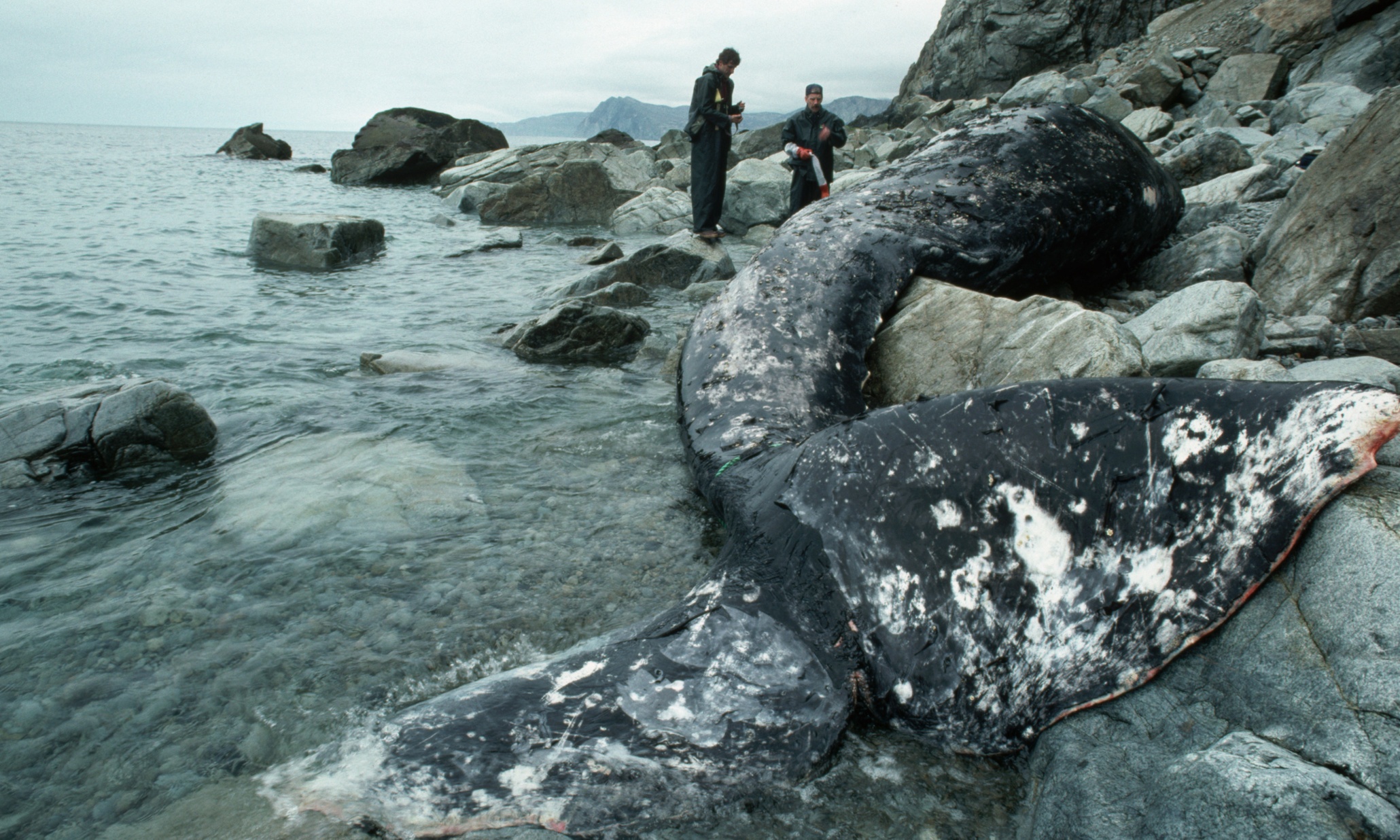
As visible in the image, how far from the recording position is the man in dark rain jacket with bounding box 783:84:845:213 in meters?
9.23

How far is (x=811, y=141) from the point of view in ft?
31.0

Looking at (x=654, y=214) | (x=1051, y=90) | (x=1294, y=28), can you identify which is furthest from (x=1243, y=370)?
(x=1051, y=90)

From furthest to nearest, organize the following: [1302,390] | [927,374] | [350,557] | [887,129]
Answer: [887,129], [927,374], [350,557], [1302,390]

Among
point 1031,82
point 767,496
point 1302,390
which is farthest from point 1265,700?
point 1031,82

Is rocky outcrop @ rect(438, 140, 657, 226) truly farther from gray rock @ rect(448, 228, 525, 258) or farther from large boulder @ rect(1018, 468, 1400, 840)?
large boulder @ rect(1018, 468, 1400, 840)

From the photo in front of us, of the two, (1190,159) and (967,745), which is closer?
(967,745)

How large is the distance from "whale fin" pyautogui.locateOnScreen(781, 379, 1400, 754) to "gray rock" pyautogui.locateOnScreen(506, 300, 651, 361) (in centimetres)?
387

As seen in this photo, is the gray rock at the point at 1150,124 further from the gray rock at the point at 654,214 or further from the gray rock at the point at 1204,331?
the gray rock at the point at 1204,331

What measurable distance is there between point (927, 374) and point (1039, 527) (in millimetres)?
1826

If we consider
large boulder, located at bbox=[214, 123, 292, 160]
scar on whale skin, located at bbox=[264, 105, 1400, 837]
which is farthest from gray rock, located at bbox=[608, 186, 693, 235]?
large boulder, located at bbox=[214, 123, 292, 160]

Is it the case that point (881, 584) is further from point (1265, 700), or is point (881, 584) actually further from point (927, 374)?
point (927, 374)

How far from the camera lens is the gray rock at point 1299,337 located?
3.62m

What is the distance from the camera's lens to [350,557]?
294 centimetres

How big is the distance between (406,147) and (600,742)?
26.4 meters
